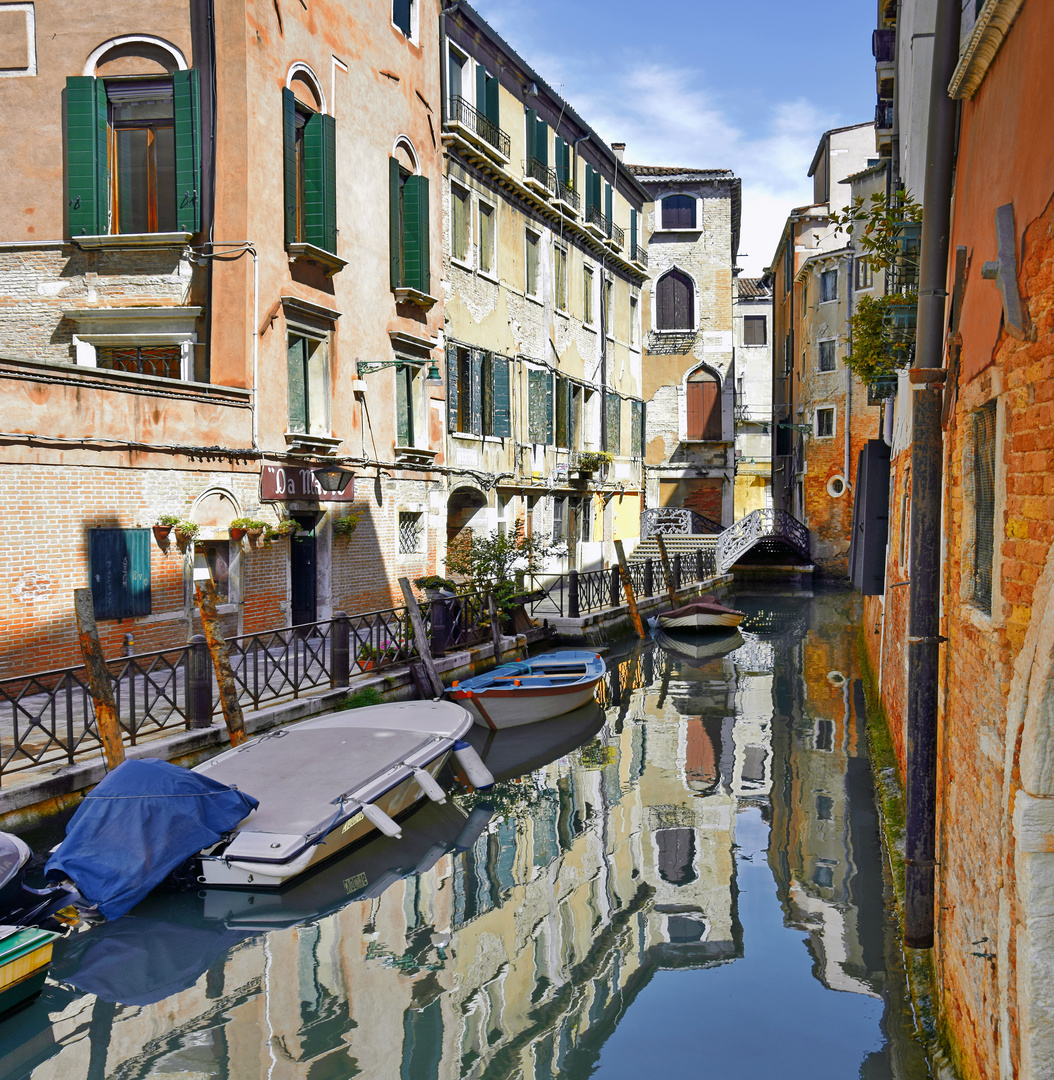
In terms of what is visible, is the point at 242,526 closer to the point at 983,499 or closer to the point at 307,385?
the point at 307,385

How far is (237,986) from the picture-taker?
5.58 m

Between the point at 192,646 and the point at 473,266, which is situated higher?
the point at 473,266

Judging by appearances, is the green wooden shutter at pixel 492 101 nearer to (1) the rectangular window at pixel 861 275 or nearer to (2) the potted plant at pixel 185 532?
(1) the rectangular window at pixel 861 275

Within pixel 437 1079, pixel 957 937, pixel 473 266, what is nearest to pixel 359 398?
pixel 473 266

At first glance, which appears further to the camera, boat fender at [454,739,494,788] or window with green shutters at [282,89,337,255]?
window with green shutters at [282,89,337,255]

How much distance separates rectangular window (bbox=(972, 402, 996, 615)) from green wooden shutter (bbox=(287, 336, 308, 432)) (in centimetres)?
1018

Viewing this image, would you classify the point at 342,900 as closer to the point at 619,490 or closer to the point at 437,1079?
the point at 437,1079

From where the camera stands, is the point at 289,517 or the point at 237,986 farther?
the point at 289,517

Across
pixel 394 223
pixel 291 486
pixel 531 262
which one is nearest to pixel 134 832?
pixel 291 486

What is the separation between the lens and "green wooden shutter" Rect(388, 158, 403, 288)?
1502 cm

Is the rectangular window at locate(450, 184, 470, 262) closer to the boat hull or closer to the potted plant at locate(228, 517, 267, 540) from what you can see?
the potted plant at locate(228, 517, 267, 540)

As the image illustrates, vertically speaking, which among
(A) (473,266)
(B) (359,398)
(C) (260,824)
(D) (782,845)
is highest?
(A) (473,266)

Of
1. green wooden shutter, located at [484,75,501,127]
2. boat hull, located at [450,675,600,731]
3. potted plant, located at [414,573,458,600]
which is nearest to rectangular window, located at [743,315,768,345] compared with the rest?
green wooden shutter, located at [484,75,501,127]

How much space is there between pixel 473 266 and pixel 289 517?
22.8 feet
